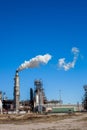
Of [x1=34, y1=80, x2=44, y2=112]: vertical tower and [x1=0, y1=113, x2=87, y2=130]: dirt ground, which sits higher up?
[x1=34, y1=80, x2=44, y2=112]: vertical tower

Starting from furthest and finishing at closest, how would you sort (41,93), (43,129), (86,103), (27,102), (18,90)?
(27,102), (86,103), (41,93), (18,90), (43,129)

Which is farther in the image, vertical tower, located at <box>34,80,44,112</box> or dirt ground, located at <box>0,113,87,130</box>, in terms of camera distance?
vertical tower, located at <box>34,80,44,112</box>

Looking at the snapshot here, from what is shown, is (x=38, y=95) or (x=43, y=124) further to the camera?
(x=38, y=95)

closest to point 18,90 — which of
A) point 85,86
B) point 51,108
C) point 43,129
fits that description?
point 51,108

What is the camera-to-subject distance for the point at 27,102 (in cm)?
16850

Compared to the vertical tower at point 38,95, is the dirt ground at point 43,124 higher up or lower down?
lower down

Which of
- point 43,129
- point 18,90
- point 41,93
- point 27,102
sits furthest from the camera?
point 27,102

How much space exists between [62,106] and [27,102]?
19.1 m

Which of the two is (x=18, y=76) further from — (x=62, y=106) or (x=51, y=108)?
(x=62, y=106)

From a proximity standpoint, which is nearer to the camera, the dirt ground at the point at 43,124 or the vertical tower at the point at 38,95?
the dirt ground at the point at 43,124

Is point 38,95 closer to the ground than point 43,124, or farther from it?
farther from it

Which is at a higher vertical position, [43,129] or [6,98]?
[6,98]

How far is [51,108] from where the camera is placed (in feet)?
527

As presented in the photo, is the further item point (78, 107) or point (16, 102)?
point (78, 107)
